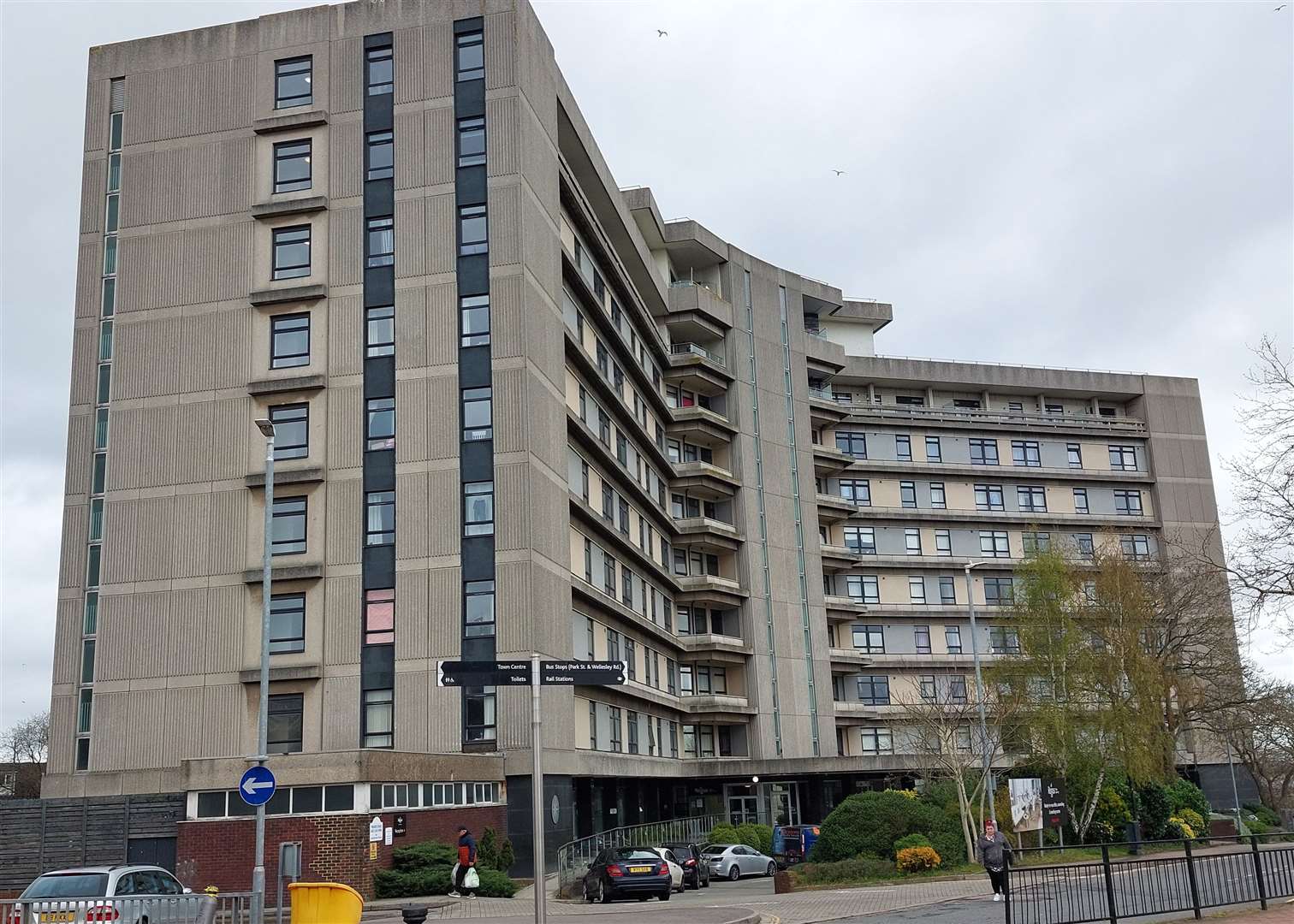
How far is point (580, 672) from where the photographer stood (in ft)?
54.6

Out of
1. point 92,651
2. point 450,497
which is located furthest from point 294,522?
point 92,651

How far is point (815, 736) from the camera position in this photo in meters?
67.6

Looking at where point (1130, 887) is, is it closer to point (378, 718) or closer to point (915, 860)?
point (915, 860)

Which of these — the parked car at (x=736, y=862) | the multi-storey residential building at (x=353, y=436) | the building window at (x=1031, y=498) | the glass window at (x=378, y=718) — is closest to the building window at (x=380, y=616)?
the multi-storey residential building at (x=353, y=436)

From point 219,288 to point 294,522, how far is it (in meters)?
9.53

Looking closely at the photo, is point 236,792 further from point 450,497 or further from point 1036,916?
point 1036,916

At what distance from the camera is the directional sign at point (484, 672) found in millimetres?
15984

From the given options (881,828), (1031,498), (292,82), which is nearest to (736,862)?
(881,828)

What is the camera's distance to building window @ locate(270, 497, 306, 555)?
143 feet

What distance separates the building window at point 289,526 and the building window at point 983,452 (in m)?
49.8

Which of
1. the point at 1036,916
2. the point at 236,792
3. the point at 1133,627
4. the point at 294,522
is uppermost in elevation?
the point at 294,522

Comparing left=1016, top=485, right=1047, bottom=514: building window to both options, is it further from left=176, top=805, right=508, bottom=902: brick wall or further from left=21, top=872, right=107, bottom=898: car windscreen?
left=21, top=872, right=107, bottom=898: car windscreen

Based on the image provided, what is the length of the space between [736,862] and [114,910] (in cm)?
2987

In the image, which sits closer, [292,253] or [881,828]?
[881,828]
